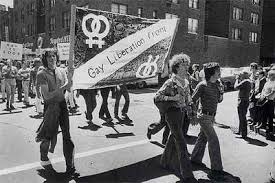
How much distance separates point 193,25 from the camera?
37875 mm

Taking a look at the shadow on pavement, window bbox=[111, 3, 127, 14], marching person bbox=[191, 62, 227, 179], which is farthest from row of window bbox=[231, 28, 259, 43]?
marching person bbox=[191, 62, 227, 179]

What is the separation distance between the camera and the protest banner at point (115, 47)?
626 cm

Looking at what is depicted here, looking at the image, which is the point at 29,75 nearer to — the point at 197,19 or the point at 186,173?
the point at 186,173

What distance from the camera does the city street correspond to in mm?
5680

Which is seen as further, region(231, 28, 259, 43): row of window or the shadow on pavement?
region(231, 28, 259, 43): row of window

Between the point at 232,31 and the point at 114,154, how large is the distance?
40.0m

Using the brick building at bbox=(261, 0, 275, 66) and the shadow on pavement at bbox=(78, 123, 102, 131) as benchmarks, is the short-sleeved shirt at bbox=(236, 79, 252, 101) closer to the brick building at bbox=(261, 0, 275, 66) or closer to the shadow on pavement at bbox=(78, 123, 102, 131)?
the shadow on pavement at bbox=(78, 123, 102, 131)

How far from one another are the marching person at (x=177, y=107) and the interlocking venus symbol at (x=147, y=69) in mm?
1498

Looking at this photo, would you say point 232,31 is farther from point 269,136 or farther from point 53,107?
point 53,107

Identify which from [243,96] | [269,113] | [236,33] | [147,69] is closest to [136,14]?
[236,33]

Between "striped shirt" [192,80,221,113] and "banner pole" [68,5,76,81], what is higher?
"banner pole" [68,5,76,81]

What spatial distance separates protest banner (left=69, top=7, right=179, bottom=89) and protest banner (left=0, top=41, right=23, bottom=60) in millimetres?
10205

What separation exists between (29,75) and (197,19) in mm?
27177

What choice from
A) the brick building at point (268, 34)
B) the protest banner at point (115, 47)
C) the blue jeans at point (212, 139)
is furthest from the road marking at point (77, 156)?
the brick building at point (268, 34)
